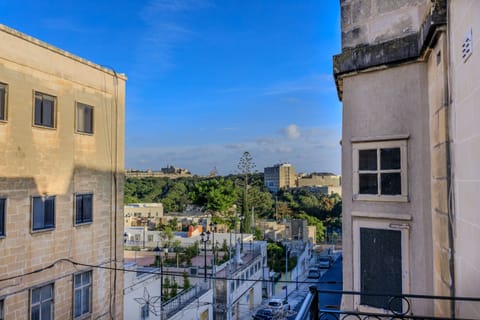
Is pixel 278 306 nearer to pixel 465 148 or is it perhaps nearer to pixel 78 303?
pixel 78 303

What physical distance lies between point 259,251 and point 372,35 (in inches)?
876

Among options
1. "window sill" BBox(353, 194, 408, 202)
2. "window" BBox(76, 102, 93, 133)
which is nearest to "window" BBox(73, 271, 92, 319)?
"window" BBox(76, 102, 93, 133)

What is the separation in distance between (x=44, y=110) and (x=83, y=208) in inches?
92.7

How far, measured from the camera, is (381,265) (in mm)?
4059

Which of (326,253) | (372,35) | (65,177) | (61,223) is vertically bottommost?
(326,253)

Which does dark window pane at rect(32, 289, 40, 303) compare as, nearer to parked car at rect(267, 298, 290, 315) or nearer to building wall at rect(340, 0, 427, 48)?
building wall at rect(340, 0, 427, 48)

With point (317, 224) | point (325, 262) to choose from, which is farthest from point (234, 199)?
point (317, 224)

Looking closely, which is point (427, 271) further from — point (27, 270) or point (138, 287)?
point (138, 287)

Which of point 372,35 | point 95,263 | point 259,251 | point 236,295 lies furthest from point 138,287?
point 259,251

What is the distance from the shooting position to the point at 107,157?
9523 millimetres

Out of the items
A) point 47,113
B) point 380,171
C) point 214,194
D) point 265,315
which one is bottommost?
point 265,315

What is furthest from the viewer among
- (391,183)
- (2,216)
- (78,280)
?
(78,280)

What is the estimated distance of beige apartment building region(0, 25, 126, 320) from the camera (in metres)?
6.96

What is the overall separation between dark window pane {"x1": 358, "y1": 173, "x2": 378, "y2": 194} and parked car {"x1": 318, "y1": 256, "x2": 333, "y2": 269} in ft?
111
